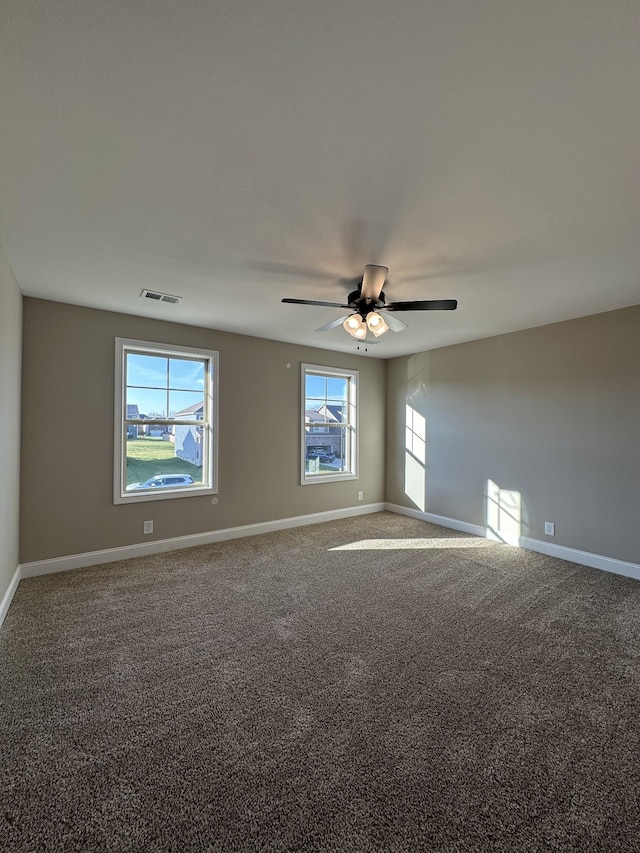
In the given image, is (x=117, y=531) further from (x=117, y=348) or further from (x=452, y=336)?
(x=452, y=336)

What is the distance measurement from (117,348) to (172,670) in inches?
125

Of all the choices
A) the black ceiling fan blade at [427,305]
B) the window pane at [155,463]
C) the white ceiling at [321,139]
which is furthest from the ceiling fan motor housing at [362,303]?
the window pane at [155,463]

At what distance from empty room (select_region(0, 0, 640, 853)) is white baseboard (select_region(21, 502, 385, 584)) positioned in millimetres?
34

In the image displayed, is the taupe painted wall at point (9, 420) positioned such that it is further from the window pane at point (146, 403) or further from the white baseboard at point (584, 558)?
the white baseboard at point (584, 558)

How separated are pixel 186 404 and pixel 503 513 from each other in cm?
416

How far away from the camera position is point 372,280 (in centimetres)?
268

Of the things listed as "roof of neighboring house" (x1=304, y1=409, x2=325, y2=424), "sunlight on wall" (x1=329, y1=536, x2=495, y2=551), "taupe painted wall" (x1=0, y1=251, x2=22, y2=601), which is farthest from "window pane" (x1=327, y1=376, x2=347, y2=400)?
"taupe painted wall" (x1=0, y1=251, x2=22, y2=601)

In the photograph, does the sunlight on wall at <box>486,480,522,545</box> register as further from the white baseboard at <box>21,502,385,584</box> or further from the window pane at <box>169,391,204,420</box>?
the window pane at <box>169,391,204,420</box>

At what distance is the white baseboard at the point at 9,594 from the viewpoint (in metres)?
2.77

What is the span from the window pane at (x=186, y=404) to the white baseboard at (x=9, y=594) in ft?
6.78

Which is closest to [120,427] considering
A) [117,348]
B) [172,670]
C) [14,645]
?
[117,348]

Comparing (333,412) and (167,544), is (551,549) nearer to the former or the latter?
(333,412)

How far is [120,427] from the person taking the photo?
409 cm

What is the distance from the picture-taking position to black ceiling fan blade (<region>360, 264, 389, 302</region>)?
102 inches
